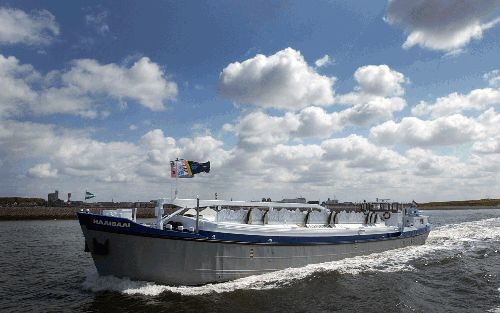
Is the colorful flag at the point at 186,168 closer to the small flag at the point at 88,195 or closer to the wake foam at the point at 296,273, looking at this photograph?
the small flag at the point at 88,195

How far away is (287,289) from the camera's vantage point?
22375 mm

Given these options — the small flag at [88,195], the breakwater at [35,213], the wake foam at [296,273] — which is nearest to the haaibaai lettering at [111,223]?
the wake foam at [296,273]

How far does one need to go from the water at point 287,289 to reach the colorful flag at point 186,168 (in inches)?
277

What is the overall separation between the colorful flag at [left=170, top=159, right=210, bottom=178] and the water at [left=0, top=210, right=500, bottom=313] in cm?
703

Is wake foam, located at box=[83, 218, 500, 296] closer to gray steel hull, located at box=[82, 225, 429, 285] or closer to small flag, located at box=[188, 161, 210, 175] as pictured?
gray steel hull, located at box=[82, 225, 429, 285]

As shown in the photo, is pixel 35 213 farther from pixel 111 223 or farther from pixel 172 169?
pixel 111 223

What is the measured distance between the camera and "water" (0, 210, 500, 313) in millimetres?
19641

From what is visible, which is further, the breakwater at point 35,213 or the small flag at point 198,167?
the breakwater at point 35,213

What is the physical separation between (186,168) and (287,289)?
32.4ft

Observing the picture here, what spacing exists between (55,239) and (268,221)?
109ft

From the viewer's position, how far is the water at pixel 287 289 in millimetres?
19641

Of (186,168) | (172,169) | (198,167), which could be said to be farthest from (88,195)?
(198,167)

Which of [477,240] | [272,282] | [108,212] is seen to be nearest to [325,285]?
[272,282]

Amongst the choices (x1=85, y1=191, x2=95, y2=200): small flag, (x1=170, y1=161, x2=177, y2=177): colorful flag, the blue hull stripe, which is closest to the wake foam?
the blue hull stripe
